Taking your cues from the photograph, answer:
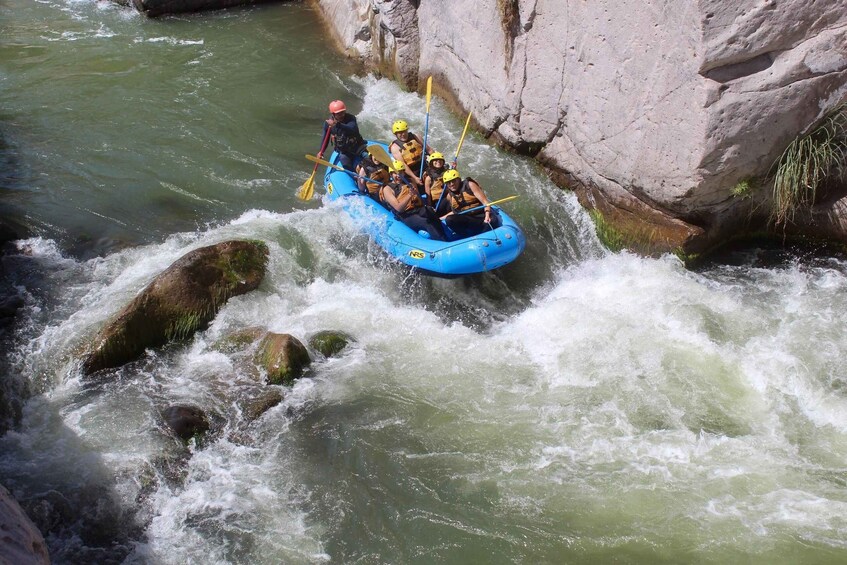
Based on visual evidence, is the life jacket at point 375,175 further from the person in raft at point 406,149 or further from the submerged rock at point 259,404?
the submerged rock at point 259,404

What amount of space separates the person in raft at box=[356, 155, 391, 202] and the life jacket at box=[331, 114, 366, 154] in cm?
52

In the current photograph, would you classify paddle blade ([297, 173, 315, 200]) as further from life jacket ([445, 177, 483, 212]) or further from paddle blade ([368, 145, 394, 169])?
life jacket ([445, 177, 483, 212])

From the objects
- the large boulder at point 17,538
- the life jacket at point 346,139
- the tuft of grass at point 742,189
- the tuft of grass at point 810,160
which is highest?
the tuft of grass at point 810,160

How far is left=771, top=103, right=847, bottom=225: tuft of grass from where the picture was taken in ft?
22.9

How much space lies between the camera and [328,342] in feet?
21.9

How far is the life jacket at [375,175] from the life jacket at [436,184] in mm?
571

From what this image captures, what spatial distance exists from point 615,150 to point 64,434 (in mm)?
6003

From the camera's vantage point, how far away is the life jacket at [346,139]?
8859 mm

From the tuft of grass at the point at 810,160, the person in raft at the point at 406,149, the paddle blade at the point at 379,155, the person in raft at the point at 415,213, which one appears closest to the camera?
the tuft of grass at the point at 810,160

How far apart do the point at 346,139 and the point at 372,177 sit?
82 cm

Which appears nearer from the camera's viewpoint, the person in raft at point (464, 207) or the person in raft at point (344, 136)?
the person in raft at point (464, 207)

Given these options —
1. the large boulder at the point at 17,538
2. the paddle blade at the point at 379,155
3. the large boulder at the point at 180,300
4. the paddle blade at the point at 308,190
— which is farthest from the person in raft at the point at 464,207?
the large boulder at the point at 17,538

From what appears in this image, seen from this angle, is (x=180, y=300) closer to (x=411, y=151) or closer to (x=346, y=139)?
(x=346, y=139)

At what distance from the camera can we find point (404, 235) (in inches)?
300
